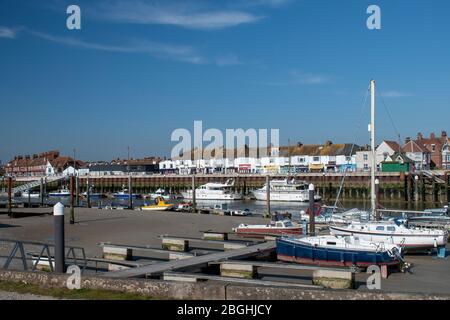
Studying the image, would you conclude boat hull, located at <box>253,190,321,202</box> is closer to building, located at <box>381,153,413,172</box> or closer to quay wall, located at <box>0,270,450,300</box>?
building, located at <box>381,153,413,172</box>

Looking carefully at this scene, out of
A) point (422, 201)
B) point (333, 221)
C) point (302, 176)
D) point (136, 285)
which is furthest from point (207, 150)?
point (136, 285)

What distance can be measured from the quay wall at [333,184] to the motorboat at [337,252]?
1989 inches

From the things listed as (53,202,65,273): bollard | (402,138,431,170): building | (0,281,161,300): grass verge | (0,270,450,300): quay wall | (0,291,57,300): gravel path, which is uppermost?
(402,138,431,170): building

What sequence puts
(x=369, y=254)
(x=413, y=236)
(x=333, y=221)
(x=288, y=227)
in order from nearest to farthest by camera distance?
(x=369, y=254) → (x=413, y=236) → (x=288, y=227) → (x=333, y=221)

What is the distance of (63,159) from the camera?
6821 inches

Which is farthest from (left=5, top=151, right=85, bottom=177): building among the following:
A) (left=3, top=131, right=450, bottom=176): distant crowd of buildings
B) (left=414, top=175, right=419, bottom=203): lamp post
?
(left=414, top=175, right=419, bottom=203): lamp post

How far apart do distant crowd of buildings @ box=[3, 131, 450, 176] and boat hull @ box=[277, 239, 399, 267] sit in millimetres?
49769

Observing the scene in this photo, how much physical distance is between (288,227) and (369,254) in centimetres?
895

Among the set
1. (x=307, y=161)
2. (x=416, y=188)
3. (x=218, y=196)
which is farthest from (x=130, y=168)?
(x=416, y=188)

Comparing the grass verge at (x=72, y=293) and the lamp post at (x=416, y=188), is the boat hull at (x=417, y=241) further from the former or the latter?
Answer: the lamp post at (x=416, y=188)

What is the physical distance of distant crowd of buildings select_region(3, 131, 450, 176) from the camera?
98.7 m

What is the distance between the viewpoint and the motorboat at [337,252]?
21078 millimetres

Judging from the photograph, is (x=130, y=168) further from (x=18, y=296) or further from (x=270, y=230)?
(x=18, y=296)
